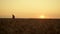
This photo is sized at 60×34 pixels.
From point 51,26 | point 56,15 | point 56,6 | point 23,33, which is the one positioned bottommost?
point 23,33

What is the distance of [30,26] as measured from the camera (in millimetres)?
1580

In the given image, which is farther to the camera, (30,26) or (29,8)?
(29,8)

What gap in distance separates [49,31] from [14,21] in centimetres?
62

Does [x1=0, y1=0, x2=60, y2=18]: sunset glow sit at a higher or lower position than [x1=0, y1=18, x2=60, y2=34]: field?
higher

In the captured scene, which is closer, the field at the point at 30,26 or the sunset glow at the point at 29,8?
the field at the point at 30,26

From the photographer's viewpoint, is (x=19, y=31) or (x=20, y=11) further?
(x=20, y=11)

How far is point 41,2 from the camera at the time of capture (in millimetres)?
1938

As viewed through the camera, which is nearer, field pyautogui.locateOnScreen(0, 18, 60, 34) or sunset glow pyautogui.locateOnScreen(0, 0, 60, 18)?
field pyautogui.locateOnScreen(0, 18, 60, 34)

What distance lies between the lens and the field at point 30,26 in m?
1.57

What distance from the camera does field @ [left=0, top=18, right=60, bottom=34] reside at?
5.16 feet

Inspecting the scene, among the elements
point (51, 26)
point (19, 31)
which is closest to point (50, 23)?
point (51, 26)

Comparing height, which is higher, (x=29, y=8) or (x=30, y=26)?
(x=29, y=8)

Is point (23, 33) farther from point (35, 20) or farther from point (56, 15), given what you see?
point (56, 15)

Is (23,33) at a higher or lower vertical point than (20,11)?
lower
